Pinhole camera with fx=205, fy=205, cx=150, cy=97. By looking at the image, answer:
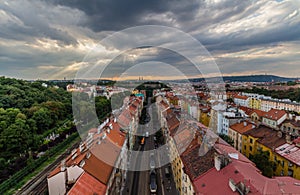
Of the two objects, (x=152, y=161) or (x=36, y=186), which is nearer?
(x=36, y=186)

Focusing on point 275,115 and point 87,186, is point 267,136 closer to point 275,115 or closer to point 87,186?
point 275,115

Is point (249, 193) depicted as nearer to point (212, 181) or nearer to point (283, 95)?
point (212, 181)

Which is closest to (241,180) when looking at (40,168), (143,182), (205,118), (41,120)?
(143,182)

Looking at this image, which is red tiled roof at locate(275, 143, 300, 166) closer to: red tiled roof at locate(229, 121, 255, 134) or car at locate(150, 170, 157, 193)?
red tiled roof at locate(229, 121, 255, 134)

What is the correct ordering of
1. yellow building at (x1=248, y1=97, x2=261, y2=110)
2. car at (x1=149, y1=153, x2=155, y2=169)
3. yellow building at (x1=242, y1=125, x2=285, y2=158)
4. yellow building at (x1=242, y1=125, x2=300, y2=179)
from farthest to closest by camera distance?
yellow building at (x1=248, y1=97, x2=261, y2=110)
car at (x1=149, y1=153, x2=155, y2=169)
yellow building at (x1=242, y1=125, x2=285, y2=158)
yellow building at (x1=242, y1=125, x2=300, y2=179)

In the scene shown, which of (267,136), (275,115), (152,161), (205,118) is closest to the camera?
(267,136)

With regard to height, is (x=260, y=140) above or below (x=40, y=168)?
above

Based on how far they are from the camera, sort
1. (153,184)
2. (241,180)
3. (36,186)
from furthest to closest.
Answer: (36,186) → (153,184) → (241,180)

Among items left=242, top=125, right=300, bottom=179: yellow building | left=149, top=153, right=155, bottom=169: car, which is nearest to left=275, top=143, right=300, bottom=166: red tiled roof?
left=242, top=125, right=300, bottom=179: yellow building

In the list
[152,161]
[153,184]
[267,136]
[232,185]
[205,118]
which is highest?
[232,185]
